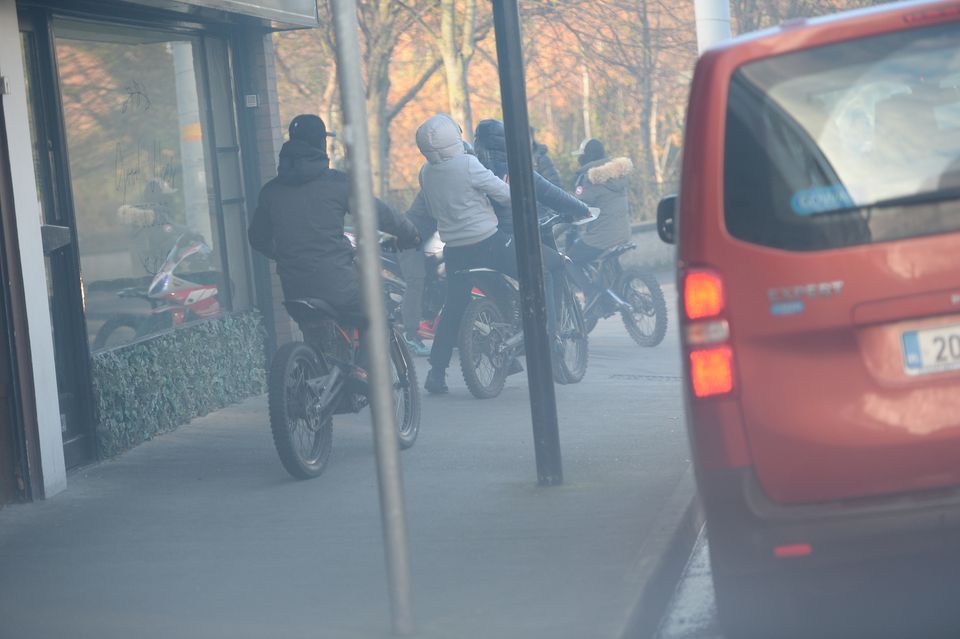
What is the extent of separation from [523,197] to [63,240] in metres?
2.79

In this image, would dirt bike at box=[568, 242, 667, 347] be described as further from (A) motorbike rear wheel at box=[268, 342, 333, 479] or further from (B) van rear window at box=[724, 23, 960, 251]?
(B) van rear window at box=[724, 23, 960, 251]

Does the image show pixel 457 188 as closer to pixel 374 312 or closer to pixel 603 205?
pixel 603 205

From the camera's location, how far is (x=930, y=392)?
4215mm

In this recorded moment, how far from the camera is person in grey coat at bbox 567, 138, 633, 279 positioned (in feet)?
43.7

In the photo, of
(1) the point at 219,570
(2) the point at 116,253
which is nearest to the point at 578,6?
(2) the point at 116,253

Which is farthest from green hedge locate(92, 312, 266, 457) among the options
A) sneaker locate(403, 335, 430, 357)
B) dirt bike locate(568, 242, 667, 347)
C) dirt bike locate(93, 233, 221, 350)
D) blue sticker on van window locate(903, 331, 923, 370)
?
blue sticker on van window locate(903, 331, 923, 370)

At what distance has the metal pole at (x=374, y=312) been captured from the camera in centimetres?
455

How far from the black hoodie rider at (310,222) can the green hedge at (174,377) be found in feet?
4.06

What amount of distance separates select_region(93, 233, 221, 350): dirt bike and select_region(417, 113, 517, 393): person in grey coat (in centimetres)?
160

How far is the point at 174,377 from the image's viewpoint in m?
9.54

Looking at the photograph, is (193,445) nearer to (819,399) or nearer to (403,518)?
(403,518)

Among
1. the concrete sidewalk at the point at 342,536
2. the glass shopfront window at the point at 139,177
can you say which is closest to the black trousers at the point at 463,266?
the concrete sidewalk at the point at 342,536

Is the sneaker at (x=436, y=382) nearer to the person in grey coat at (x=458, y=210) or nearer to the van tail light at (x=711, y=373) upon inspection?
the person in grey coat at (x=458, y=210)

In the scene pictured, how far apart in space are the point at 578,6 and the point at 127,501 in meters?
18.7
